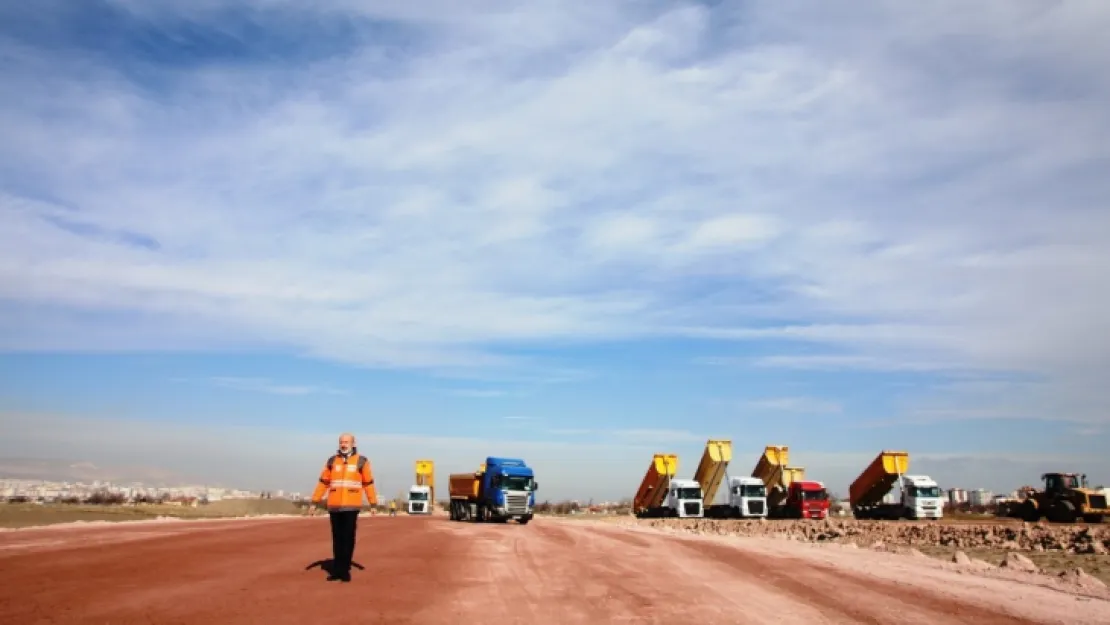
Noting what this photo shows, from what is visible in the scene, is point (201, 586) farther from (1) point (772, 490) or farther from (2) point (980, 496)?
(2) point (980, 496)

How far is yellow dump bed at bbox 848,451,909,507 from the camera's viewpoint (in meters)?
45.0

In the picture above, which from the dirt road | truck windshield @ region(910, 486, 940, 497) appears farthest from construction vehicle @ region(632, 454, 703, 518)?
the dirt road

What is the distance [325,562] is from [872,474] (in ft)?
137

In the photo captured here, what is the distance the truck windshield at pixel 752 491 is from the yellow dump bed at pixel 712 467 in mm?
1745

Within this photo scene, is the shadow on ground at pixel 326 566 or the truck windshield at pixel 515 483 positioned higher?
the shadow on ground at pixel 326 566

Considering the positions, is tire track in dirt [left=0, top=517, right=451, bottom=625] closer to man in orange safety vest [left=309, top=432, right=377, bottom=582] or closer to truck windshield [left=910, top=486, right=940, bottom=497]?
man in orange safety vest [left=309, top=432, right=377, bottom=582]

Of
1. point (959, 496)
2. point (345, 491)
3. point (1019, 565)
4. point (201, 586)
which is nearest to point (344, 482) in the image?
point (345, 491)

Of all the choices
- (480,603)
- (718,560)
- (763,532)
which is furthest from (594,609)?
(763,532)

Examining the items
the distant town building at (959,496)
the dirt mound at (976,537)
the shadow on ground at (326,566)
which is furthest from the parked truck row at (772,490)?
the distant town building at (959,496)

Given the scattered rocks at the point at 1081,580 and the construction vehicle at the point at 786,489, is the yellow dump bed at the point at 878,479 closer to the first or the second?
the construction vehicle at the point at 786,489

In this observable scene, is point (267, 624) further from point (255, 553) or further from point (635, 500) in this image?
point (635, 500)

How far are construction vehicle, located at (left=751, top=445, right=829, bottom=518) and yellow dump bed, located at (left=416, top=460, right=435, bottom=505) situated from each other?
1054 inches

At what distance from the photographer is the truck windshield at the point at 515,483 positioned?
3869 centimetres

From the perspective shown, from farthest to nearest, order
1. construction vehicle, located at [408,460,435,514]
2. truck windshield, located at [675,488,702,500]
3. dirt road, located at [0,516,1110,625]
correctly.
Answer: construction vehicle, located at [408,460,435,514] < truck windshield, located at [675,488,702,500] < dirt road, located at [0,516,1110,625]
